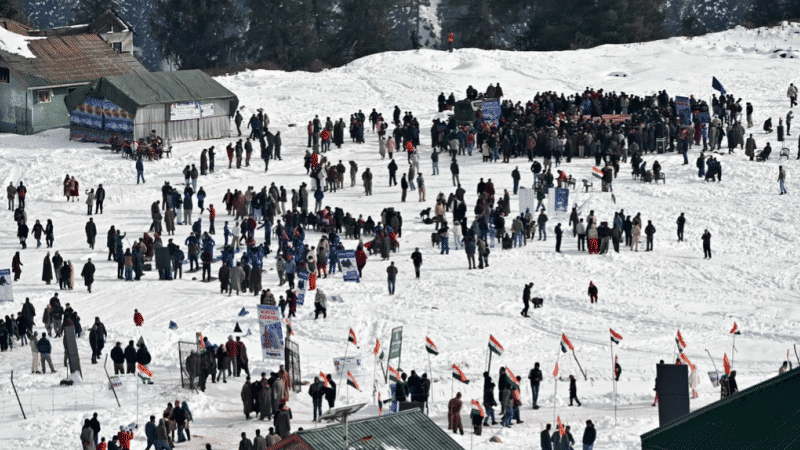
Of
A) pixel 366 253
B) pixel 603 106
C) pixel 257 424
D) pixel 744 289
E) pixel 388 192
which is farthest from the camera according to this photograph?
pixel 603 106

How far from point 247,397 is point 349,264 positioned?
30.6 ft

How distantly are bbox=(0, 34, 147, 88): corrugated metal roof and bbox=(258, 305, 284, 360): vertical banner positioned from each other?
1096 inches

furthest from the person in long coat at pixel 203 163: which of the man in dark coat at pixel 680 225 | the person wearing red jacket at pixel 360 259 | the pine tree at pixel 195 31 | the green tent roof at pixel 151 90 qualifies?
the pine tree at pixel 195 31

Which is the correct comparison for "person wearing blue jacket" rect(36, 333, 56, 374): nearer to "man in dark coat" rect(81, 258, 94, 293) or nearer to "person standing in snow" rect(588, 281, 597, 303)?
"man in dark coat" rect(81, 258, 94, 293)

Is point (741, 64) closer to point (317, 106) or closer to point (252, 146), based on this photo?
point (317, 106)

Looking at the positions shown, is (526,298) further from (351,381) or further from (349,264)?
(351,381)

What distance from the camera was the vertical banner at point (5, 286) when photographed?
3503 centimetres

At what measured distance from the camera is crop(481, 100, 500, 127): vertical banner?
51688mm

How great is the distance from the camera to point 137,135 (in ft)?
168

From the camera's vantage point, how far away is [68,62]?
183 feet

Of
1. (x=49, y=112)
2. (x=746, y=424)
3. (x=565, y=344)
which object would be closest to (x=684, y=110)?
(x=565, y=344)

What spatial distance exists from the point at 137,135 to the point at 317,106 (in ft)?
34.5

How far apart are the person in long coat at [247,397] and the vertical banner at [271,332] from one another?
1881 mm

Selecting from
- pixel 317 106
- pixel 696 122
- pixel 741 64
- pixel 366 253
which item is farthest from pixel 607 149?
pixel 741 64
